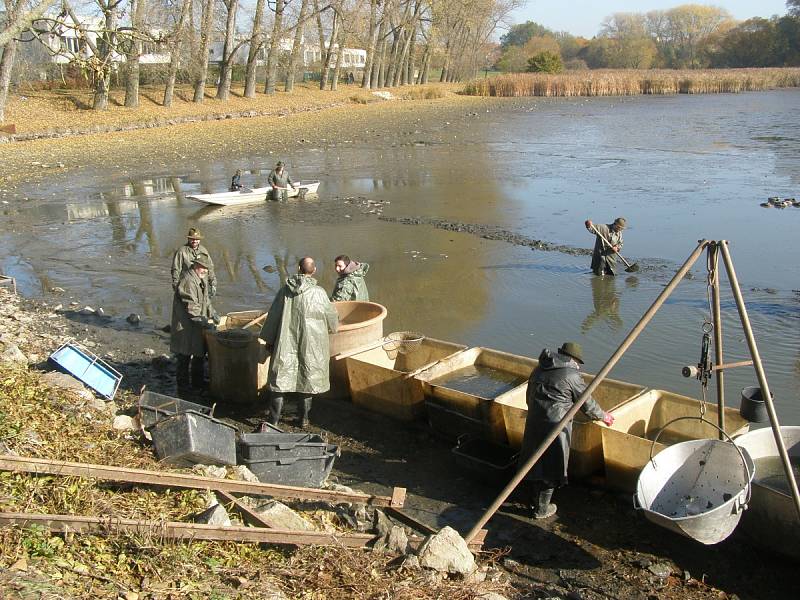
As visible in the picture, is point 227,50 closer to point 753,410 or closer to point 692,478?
point 753,410

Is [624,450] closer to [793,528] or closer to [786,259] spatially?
[793,528]

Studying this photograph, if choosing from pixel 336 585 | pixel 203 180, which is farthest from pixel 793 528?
pixel 203 180

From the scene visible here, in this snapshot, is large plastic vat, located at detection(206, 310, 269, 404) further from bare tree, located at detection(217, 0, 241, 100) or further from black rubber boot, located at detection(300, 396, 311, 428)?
bare tree, located at detection(217, 0, 241, 100)

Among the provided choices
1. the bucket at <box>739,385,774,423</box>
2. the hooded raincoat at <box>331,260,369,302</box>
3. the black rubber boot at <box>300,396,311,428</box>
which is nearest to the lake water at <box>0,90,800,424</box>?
the hooded raincoat at <box>331,260,369,302</box>

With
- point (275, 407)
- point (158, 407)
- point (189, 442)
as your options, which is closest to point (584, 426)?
point (275, 407)

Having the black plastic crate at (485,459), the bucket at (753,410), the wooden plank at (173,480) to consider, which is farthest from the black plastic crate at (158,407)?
the bucket at (753,410)

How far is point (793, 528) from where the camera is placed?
5867 millimetres

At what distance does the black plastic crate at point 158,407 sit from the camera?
767 cm

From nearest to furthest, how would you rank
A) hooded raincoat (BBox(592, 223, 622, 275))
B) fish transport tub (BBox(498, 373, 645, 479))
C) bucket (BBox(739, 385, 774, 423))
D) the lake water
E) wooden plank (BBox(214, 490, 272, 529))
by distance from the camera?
1. wooden plank (BBox(214, 490, 272, 529))
2. bucket (BBox(739, 385, 774, 423))
3. fish transport tub (BBox(498, 373, 645, 479))
4. the lake water
5. hooded raincoat (BBox(592, 223, 622, 275))

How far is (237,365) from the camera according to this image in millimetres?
9164

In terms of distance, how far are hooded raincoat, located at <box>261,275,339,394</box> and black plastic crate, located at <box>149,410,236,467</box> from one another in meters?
1.29

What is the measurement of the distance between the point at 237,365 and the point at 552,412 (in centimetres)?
404

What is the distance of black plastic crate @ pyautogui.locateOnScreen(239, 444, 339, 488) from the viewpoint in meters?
7.09

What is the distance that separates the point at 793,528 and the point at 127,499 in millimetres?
4838
